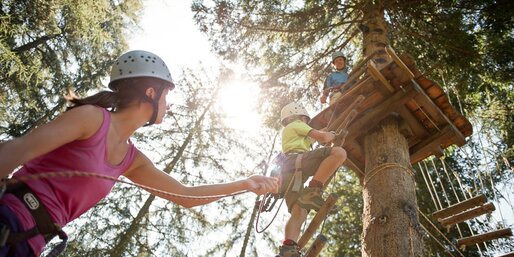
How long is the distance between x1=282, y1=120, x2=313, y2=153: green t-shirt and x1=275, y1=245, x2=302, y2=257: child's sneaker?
1438 millimetres

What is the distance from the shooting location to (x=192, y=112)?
530 inches

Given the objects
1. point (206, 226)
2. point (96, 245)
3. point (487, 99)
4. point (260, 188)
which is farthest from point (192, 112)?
point (260, 188)

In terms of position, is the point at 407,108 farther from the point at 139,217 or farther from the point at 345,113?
the point at 139,217

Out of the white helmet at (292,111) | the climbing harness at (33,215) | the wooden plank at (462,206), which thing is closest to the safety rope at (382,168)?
the white helmet at (292,111)

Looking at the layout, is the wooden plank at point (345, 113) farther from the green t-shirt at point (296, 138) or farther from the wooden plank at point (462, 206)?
the wooden plank at point (462, 206)

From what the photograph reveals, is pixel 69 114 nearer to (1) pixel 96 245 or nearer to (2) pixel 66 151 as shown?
(2) pixel 66 151

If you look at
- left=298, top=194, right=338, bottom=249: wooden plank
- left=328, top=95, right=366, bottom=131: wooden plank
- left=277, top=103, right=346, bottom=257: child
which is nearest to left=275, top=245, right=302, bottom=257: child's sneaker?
left=277, top=103, right=346, bottom=257: child

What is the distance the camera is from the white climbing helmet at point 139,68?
2.41 metres

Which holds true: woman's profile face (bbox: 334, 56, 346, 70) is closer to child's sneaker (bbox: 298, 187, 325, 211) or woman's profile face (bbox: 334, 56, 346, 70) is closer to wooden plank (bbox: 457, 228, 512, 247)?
wooden plank (bbox: 457, 228, 512, 247)

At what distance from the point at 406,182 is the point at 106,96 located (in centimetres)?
410

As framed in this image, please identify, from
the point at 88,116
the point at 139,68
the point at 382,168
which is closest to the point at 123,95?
the point at 139,68

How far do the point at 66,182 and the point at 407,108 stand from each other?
5.20 metres

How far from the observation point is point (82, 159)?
181 centimetres

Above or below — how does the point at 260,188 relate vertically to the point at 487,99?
below
